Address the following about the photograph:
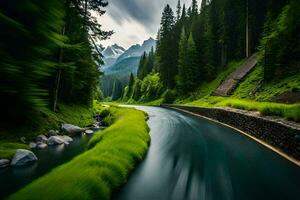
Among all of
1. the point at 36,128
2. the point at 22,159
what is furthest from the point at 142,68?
the point at 22,159

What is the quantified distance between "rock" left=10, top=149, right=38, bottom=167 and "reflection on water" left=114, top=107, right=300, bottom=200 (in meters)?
5.73

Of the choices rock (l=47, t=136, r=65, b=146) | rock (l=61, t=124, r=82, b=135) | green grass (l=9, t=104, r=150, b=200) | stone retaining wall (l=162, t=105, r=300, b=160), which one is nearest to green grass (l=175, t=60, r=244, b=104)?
stone retaining wall (l=162, t=105, r=300, b=160)

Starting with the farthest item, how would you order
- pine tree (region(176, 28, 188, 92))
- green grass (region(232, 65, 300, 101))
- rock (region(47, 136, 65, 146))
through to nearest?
pine tree (region(176, 28, 188, 92)) → green grass (region(232, 65, 300, 101)) → rock (region(47, 136, 65, 146))

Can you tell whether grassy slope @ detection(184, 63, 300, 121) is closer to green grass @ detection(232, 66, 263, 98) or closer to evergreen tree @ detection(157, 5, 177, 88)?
green grass @ detection(232, 66, 263, 98)

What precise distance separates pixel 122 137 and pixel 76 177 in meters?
6.47

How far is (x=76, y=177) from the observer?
7477 mm

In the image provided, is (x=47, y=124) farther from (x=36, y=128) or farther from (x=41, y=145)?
(x=41, y=145)

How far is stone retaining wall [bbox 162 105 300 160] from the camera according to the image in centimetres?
1145

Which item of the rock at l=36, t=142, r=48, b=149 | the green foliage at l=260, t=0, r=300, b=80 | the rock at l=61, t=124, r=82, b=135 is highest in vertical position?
the green foliage at l=260, t=0, r=300, b=80

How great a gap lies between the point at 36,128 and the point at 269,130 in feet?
53.5

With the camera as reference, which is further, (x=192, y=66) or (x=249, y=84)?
(x=192, y=66)

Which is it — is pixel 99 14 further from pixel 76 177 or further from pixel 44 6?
pixel 44 6

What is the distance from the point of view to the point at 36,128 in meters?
17.7

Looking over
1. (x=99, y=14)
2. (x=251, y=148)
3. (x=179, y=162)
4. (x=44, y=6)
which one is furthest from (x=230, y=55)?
(x=44, y=6)
